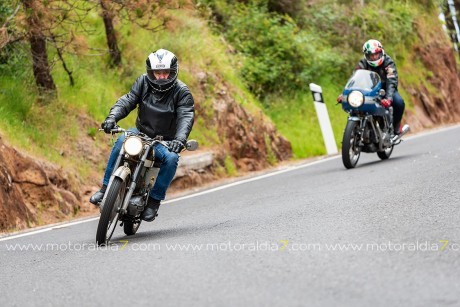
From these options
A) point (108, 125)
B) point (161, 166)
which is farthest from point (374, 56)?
point (108, 125)

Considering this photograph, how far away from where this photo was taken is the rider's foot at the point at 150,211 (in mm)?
9523

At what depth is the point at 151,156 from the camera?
920 cm

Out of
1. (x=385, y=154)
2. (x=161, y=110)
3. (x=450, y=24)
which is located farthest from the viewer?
Result: (x=450, y=24)

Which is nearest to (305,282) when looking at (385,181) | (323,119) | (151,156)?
(151,156)

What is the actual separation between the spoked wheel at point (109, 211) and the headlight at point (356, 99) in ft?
22.5

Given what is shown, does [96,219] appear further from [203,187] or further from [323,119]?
[323,119]

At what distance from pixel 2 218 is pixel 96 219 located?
1198 mm

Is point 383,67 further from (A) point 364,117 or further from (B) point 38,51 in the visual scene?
(B) point 38,51

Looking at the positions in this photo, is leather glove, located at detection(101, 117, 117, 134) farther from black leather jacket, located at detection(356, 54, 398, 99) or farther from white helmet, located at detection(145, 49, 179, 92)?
black leather jacket, located at detection(356, 54, 398, 99)

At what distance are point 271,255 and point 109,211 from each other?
6.31 ft

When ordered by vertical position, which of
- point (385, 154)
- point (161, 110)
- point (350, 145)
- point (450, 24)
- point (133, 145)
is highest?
point (161, 110)

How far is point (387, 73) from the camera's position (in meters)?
15.6

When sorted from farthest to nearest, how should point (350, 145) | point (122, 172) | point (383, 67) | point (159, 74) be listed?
1. point (383, 67)
2. point (350, 145)
3. point (159, 74)
4. point (122, 172)

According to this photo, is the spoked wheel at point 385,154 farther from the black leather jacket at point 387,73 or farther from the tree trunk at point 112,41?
the tree trunk at point 112,41
